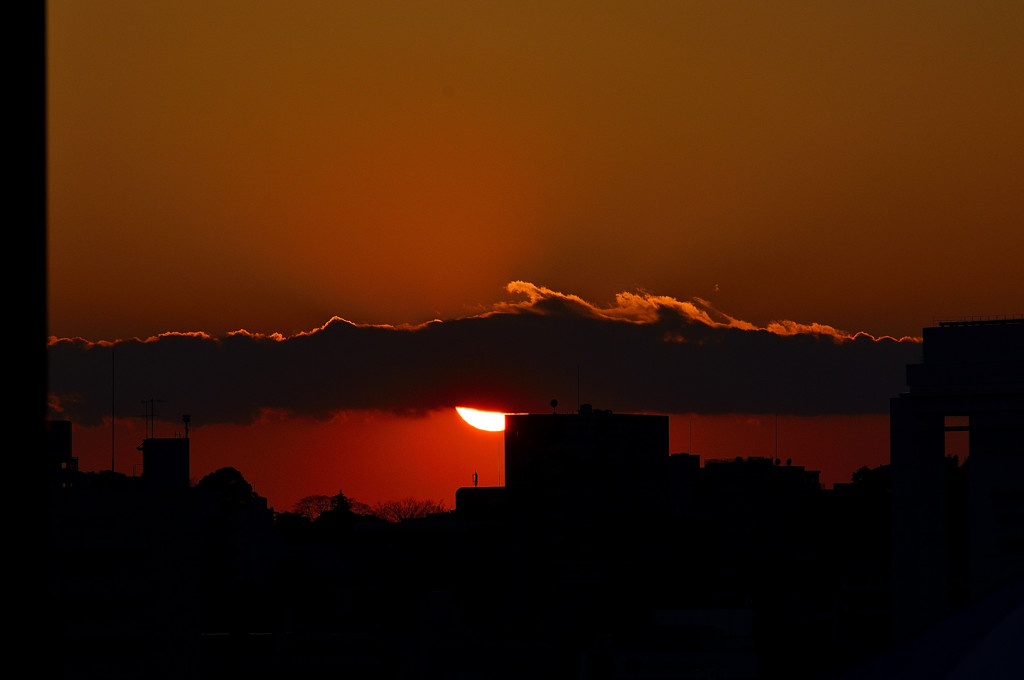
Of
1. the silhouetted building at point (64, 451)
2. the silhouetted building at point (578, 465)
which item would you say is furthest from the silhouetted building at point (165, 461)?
the silhouetted building at point (578, 465)

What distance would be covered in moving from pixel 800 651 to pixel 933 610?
17.2m

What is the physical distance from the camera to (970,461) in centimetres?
15162

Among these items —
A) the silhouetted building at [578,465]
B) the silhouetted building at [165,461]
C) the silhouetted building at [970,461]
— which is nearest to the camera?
the silhouetted building at [970,461]

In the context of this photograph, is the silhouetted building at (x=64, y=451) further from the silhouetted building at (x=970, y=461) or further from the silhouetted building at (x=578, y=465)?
the silhouetted building at (x=970, y=461)

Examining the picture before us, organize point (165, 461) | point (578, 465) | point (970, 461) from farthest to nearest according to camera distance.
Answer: point (165, 461) → point (578, 465) → point (970, 461)

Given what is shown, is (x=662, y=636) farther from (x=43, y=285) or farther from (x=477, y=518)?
(x=43, y=285)

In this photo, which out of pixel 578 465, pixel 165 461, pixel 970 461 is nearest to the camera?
pixel 970 461

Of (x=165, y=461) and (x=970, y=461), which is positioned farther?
(x=165, y=461)

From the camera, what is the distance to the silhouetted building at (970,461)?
141625 millimetres

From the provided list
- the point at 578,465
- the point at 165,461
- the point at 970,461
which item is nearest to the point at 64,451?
the point at 165,461

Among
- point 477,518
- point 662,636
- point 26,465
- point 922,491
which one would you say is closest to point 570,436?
point 477,518

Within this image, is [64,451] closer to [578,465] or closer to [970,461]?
[578,465]

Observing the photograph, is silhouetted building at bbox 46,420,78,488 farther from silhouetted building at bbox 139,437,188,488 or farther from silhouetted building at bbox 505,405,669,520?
silhouetted building at bbox 505,405,669,520

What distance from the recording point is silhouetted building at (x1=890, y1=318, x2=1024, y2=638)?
141625mm
